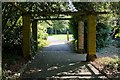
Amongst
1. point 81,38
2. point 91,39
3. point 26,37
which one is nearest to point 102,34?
point 81,38

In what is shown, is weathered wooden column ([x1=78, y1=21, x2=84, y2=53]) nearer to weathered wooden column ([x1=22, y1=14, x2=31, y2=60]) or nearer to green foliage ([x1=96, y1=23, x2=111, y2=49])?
green foliage ([x1=96, y1=23, x2=111, y2=49])

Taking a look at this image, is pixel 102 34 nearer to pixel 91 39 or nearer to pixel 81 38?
pixel 81 38

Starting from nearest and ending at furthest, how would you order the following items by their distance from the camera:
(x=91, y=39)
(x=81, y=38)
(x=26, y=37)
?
(x=91, y=39), (x=26, y=37), (x=81, y=38)

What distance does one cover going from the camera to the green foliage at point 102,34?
21.4 m

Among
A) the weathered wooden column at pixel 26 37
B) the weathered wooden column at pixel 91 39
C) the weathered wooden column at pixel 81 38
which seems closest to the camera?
the weathered wooden column at pixel 91 39

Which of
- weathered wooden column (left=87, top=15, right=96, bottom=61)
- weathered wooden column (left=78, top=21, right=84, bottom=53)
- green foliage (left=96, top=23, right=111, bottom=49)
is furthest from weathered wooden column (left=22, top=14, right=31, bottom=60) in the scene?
green foliage (left=96, top=23, right=111, bottom=49)

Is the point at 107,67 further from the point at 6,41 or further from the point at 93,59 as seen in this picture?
the point at 6,41

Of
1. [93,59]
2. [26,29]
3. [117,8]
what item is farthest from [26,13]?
[117,8]

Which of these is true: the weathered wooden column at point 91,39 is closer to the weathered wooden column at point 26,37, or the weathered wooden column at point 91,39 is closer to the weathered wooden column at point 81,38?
Answer: the weathered wooden column at point 26,37

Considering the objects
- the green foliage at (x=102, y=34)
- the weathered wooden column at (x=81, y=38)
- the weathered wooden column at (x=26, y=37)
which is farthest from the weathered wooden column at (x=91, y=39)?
the green foliage at (x=102, y=34)

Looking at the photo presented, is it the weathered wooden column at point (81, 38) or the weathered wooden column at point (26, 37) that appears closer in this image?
the weathered wooden column at point (26, 37)

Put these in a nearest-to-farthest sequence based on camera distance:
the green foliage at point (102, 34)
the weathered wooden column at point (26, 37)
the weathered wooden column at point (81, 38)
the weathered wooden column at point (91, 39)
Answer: the weathered wooden column at point (91, 39) < the weathered wooden column at point (26, 37) < the weathered wooden column at point (81, 38) < the green foliage at point (102, 34)

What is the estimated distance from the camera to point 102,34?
21.8m

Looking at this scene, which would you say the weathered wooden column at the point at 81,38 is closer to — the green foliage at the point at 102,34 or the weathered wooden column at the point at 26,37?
the green foliage at the point at 102,34
